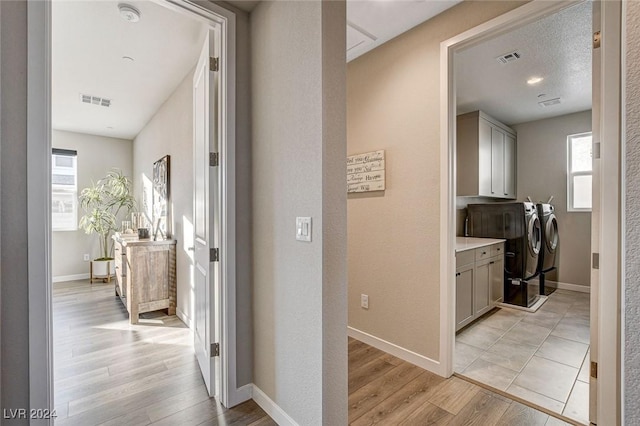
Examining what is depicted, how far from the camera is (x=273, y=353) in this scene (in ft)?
5.48

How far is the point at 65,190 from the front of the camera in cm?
516

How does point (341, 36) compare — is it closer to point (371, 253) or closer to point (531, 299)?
point (371, 253)

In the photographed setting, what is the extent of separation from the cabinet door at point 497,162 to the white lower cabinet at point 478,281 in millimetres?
1087

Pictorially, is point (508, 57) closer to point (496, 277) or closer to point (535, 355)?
point (496, 277)

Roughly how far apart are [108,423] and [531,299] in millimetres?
4441

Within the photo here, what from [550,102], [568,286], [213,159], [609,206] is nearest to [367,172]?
[213,159]

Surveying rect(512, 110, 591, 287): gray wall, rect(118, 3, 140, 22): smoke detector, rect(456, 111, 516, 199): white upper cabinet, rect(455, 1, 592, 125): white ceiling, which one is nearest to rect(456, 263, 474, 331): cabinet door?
rect(456, 111, 516, 199): white upper cabinet

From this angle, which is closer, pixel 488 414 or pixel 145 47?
pixel 488 414

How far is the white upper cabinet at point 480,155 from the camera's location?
12.8 feet

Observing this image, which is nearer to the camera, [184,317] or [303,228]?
[303,228]

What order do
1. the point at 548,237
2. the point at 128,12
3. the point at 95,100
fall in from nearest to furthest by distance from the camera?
the point at 128,12, the point at 95,100, the point at 548,237

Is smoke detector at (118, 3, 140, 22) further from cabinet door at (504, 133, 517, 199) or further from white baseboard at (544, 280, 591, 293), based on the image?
white baseboard at (544, 280, 591, 293)

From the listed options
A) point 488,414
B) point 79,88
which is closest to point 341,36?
point 488,414

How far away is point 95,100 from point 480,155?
5.22 m
